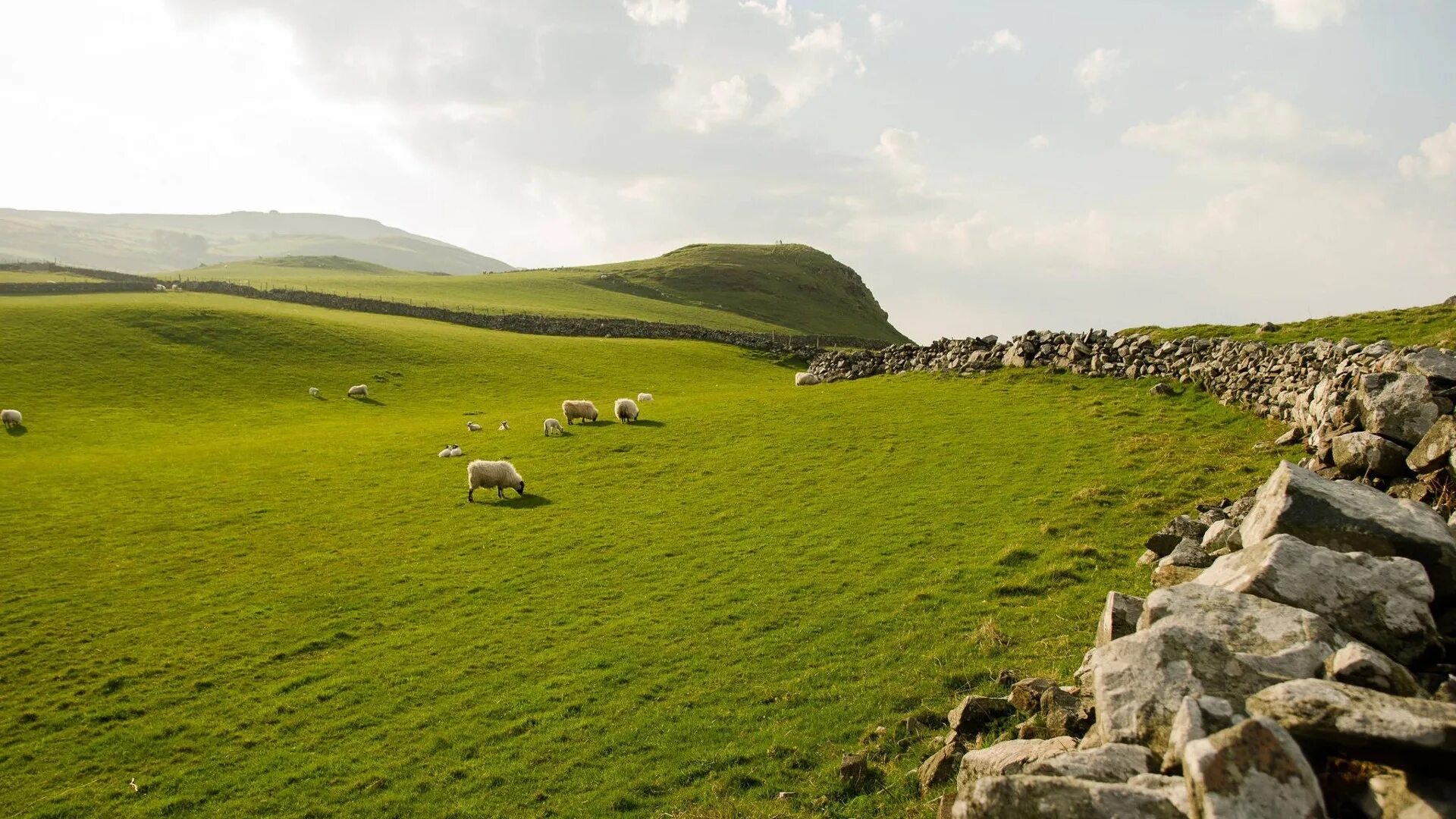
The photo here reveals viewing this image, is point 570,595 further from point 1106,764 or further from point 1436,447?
point 1436,447

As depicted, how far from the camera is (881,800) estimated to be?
9.24 metres

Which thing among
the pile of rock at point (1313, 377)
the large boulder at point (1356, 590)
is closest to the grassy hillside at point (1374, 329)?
the pile of rock at point (1313, 377)

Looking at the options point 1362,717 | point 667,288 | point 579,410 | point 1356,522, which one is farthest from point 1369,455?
point 667,288

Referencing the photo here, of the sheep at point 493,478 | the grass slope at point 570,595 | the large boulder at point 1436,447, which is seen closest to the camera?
the large boulder at point 1436,447

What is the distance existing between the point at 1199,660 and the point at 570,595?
13.5 metres

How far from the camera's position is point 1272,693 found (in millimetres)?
5801

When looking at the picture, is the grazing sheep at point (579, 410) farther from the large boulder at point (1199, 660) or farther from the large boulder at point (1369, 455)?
the large boulder at point (1199, 660)

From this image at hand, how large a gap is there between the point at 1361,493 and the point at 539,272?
510 ft

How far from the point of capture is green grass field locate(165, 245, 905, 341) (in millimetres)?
107500

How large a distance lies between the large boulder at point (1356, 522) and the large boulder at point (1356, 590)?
47 cm

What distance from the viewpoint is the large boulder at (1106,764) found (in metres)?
6.07

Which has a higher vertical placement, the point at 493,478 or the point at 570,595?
the point at 493,478

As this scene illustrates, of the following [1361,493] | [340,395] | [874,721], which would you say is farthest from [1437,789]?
[340,395]

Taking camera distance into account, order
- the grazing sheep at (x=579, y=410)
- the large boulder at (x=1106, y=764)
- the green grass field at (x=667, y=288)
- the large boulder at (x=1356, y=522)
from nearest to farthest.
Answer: the large boulder at (x=1106, y=764) → the large boulder at (x=1356, y=522) → the grazing sheep at (x=579, y=410) → the green grass field at (x=667, y=288)
